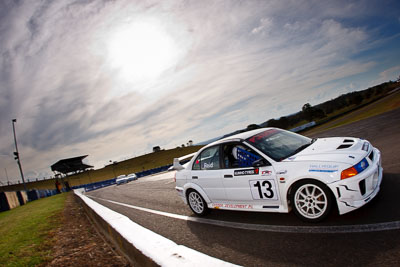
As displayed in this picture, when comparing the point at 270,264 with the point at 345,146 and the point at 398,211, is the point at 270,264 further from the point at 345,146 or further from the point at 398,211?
the point at 345,146

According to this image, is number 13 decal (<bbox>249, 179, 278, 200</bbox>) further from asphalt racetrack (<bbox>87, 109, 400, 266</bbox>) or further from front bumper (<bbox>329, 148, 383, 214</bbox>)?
front bumper (<bbox>329, 148, 383, 214</bbox>)

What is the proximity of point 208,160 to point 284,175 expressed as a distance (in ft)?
6.47

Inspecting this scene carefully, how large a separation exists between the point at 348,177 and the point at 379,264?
4.12 ft

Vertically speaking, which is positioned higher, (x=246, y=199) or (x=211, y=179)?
(x=211, y=179)

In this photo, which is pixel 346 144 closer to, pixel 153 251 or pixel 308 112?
pixel 153 251

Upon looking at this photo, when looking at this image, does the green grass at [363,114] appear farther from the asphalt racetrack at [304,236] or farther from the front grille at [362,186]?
the front grille at [362,186]

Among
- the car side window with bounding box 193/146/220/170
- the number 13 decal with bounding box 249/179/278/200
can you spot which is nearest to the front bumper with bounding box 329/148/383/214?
the number 13 decal with bounding box 249/179/278/200

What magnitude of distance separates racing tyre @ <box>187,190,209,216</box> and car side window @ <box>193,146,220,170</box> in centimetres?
66

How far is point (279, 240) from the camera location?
3.46 metres

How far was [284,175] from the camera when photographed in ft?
12.8

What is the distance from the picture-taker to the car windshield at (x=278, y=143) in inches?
172

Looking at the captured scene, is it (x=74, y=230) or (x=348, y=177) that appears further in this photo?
(x=74, y=230)

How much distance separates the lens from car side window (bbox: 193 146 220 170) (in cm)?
523

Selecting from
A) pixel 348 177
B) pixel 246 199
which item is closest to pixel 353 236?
pixel 348 177
